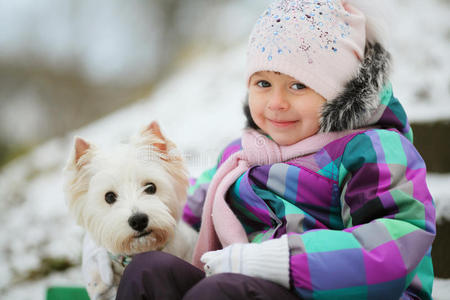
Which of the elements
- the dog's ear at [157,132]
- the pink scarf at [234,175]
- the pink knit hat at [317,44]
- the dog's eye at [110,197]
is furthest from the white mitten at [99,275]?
the pink knit hat at [317,44]

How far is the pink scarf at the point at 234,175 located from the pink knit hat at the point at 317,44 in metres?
0.21

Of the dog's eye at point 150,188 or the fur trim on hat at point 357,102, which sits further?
the dog's eye at point 150,188

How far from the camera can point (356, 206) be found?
1.32 meters

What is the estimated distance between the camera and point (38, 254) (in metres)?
3.00

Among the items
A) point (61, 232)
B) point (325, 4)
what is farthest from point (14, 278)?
point (325, 4)

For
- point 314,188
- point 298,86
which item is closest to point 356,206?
point 314,188

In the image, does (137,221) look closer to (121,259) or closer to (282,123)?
(121,259)

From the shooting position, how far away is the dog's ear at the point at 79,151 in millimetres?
1678

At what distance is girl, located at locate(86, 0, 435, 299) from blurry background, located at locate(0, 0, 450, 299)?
80 cm

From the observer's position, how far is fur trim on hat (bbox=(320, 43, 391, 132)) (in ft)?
4.78

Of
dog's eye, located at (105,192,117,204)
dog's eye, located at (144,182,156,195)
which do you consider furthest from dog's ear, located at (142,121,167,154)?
dog's eye, located at (105,192,117,204)

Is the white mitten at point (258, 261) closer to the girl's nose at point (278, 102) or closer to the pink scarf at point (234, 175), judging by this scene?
the pink scarf at point (234, 175)

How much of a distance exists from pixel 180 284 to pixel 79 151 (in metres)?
0.75

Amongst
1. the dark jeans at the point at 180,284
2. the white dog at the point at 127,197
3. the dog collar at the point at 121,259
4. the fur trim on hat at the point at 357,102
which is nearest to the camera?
the dark jeans at the point at 180,284
